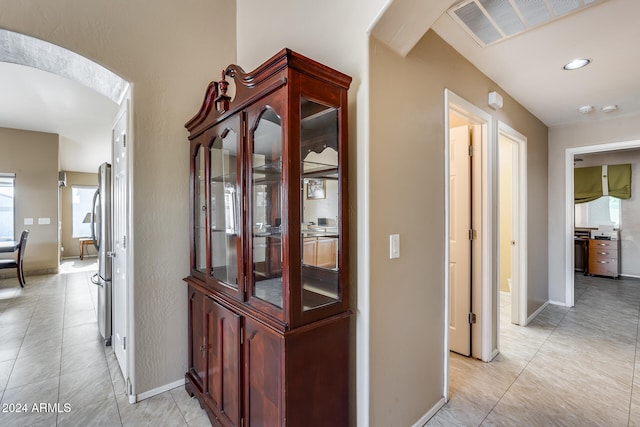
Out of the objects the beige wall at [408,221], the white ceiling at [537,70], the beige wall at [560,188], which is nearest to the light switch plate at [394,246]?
the beige wall at [408,221]

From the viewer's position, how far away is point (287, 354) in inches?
47.8

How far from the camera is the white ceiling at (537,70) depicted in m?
1.82

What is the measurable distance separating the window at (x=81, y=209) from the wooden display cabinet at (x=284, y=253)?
9509 mm

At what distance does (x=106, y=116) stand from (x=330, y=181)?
16.6 ft

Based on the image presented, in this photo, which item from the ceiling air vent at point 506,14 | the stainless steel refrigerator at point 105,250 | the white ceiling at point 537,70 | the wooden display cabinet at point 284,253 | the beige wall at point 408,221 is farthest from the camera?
the stainless steel refrigerator at point 105,250

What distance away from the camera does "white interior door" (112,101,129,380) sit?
84.7 inches

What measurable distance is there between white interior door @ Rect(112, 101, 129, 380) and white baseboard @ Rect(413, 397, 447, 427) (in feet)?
6.71

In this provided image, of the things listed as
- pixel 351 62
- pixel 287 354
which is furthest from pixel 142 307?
pixel 351 62

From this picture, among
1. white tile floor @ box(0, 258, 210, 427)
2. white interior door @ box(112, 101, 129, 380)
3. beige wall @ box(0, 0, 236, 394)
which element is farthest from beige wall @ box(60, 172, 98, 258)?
beige wall @ box(0, 0, 236, 394)

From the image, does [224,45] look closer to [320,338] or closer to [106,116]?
[320,338]

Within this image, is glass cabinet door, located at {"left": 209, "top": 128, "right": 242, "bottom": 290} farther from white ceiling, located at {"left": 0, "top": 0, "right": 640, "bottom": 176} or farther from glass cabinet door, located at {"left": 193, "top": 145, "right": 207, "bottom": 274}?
white ceiling, located at {"left": 0, "top": 0, "right": 640, "bottom": 176}

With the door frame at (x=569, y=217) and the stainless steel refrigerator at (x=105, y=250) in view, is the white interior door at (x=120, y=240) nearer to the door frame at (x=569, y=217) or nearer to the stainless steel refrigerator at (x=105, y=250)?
the stainless steel refrigerator at (x=105, y=250)

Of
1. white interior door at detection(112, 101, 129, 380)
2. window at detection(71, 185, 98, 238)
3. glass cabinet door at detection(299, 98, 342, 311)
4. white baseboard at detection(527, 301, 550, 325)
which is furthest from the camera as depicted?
window at detection(71, 185, 98, 238)

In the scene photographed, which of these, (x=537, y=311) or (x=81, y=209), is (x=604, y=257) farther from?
(x=81, y=209)
